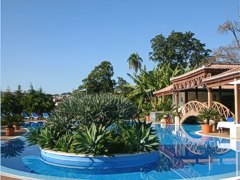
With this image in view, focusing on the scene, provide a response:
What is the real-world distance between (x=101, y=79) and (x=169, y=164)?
45631 mm

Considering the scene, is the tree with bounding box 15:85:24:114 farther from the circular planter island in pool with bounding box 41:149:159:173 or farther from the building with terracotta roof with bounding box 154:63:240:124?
the circular planter island in pool with bounding box 41:149:159:173

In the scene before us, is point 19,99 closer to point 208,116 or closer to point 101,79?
point 101,79

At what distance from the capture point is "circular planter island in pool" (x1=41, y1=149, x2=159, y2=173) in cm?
1119

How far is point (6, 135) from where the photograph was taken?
66.8 ft

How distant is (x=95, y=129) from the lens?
38.0 ft

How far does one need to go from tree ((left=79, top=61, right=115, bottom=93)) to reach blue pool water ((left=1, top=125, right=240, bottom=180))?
39402 millimetres

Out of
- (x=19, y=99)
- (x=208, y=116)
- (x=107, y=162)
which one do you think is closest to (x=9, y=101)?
(x=19, y=99)

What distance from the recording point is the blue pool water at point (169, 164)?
10141 mm

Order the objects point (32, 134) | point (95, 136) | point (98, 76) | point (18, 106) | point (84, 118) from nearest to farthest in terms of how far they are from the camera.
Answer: point (95, 136)
point (84, 118)
point (32, 134)
point (18, 106)
point (98, 76)

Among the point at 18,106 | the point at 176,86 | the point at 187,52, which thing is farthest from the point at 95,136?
the point at 187,52

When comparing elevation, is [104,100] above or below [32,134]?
above

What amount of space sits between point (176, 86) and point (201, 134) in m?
11.4

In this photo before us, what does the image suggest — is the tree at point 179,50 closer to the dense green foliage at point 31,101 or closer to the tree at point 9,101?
the dense green foliage at point 31,101

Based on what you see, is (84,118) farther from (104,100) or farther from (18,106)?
A: (18,106)
